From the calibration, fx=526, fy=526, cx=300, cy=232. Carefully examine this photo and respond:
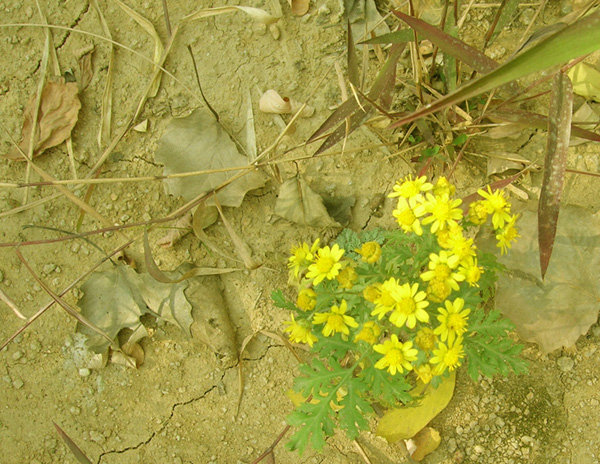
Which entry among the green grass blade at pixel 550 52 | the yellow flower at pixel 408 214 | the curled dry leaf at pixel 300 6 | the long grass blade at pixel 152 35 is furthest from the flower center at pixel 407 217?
the long grass blade at pixel 152 35

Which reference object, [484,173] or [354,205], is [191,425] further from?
[484,173]

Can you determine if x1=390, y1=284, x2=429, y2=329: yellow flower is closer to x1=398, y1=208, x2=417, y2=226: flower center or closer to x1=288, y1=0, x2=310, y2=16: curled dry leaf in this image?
x1=398, y1=208, x2=417, y2=226: flower center

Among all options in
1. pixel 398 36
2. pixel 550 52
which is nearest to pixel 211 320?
pixel 398 36

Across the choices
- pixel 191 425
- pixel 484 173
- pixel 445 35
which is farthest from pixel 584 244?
pixel 191 425

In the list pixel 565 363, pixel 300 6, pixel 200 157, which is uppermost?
pixel 300 6

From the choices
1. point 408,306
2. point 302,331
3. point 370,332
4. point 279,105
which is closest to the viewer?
point 408,306

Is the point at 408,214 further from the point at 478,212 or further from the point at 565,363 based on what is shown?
the point at 565,363

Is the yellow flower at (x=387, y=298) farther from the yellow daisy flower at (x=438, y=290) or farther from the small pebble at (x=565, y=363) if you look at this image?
the small pebble at (x=565, y=363)

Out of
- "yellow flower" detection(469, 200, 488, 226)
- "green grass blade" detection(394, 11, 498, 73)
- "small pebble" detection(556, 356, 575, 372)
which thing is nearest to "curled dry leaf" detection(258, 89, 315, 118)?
"green grass blade" detection(394, 11, 498, 73)
